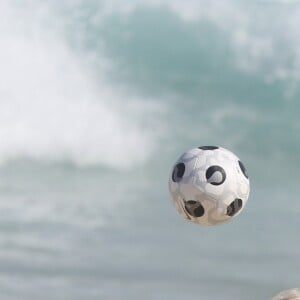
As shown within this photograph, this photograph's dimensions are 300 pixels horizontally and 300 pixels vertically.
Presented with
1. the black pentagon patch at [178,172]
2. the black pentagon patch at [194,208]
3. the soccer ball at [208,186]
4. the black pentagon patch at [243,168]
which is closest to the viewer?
the soccer ball at [208,186]

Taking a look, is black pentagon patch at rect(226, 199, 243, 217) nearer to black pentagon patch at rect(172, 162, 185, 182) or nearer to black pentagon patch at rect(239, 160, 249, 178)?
black pentagon patch at rect(239, 160, 249, 178)

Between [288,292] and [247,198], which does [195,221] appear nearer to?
[247,198]

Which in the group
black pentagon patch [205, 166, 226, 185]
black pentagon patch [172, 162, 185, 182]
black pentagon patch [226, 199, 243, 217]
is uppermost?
black pentagon patch [172, 162, 185, 182]

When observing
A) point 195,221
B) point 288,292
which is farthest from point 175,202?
point 288,292

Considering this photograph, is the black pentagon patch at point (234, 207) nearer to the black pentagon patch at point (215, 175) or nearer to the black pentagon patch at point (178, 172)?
the black pentagon patch at point (215, 175)

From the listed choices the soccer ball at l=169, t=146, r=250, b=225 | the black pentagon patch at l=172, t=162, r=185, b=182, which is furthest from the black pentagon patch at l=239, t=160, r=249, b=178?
the black pentagon patch at l=172, t=162, r=185, b=182

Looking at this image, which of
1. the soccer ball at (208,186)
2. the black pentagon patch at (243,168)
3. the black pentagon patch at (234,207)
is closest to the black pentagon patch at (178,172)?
the soccer ball at (208,186)
